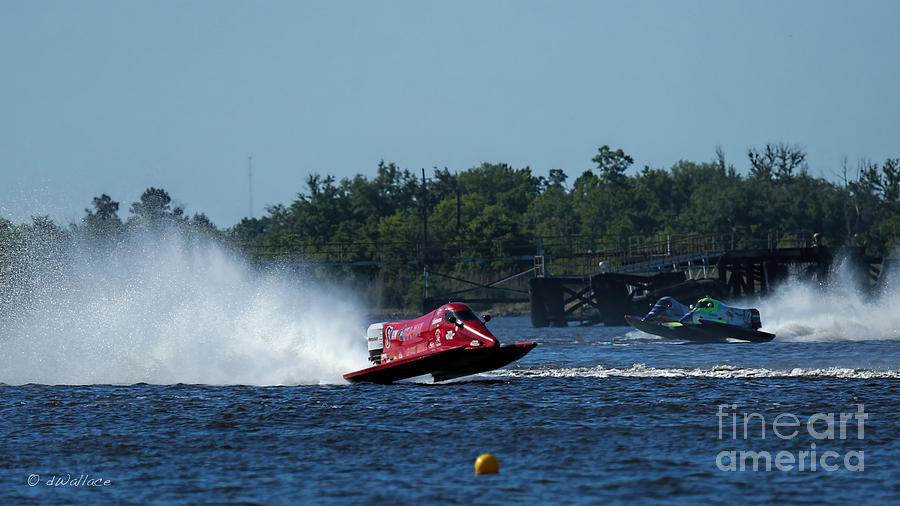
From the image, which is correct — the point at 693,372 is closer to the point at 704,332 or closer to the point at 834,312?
the point at 704,332

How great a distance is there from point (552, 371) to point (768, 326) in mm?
24935

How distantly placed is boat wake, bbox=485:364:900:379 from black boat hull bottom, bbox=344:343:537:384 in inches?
122

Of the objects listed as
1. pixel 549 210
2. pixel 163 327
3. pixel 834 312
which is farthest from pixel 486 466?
pixel 549 210

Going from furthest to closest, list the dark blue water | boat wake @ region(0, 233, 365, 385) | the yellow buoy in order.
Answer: boat wake @ region(0, 233, 365, 385) → the yellow buoy → the dark blue water

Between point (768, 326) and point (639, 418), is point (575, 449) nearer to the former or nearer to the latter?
point (639, 418)

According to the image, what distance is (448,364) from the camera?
29.2 m

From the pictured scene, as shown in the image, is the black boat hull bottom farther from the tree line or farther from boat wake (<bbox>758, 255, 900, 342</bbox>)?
the tree line

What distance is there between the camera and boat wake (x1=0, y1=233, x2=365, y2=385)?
113ft

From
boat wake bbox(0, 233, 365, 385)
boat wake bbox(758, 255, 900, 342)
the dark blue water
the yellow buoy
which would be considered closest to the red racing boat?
the dark blue water

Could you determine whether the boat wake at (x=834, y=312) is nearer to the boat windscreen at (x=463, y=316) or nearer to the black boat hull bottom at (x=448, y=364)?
the black boat hull bottom at (x=448, y=364)

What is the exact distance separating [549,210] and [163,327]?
117 meters

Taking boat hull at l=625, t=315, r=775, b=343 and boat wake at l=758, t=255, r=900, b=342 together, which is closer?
boat hull at l=625, t=315, r=775, b=343

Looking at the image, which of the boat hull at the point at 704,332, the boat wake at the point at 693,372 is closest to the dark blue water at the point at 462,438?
the boat wake at the point at 693,372

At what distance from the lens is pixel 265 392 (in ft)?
96.4
